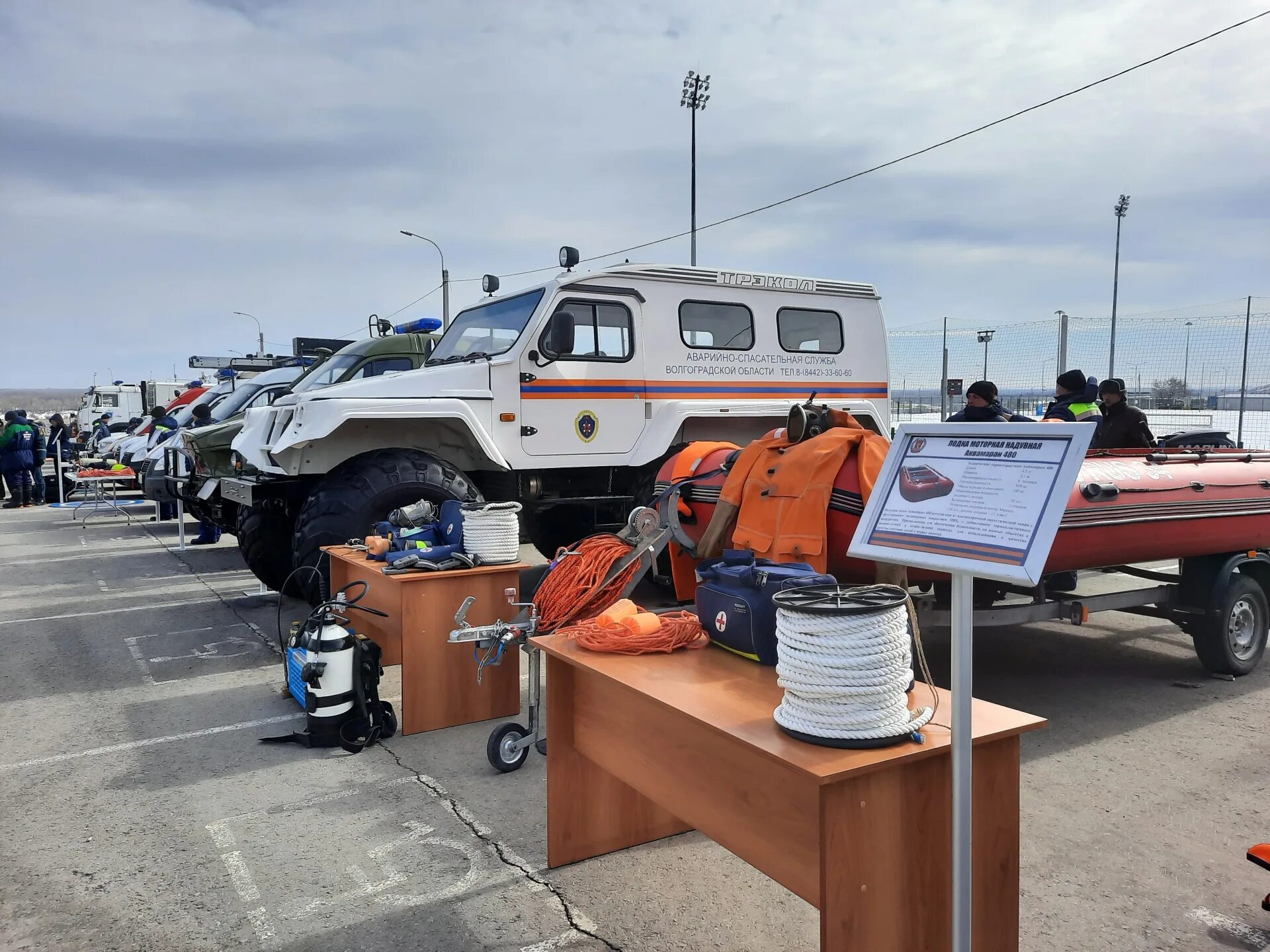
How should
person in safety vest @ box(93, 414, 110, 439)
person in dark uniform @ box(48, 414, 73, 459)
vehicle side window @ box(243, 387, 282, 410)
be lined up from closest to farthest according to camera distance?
1. vehicle side window @ box(243, 387, 282, 410)
2. person in dark uniform @ box(48, 414, 73, 459)
3. person in safety vest @ box(93, 414, 110, 439)

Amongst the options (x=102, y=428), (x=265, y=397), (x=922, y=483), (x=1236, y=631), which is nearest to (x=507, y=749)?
(x=922, y=483)

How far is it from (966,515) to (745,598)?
2.94 ft

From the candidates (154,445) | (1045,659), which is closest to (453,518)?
(1045,659)

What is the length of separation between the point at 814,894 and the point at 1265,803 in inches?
104

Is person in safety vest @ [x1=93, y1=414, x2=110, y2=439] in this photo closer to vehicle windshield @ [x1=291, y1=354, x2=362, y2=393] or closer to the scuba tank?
vehicle windshield @ [x1=291, y1=354, x2=362, y2=393]

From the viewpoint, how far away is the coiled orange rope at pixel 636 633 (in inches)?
115

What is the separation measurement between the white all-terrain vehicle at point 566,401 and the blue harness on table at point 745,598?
357 cm

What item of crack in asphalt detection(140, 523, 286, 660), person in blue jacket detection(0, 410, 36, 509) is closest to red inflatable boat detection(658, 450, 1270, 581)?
crack in asphalt detection(140, 523, 286, 660)

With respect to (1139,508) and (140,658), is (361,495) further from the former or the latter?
(1139,508)

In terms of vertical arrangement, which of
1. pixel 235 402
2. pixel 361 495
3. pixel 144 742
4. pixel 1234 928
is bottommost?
pixel 144 742

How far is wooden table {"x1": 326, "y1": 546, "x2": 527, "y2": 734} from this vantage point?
447 centimetres

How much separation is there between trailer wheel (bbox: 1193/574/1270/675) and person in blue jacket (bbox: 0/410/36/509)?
1929cm

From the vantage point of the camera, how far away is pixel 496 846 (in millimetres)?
3332

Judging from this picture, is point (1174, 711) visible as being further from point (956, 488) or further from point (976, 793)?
point (956, 488)
